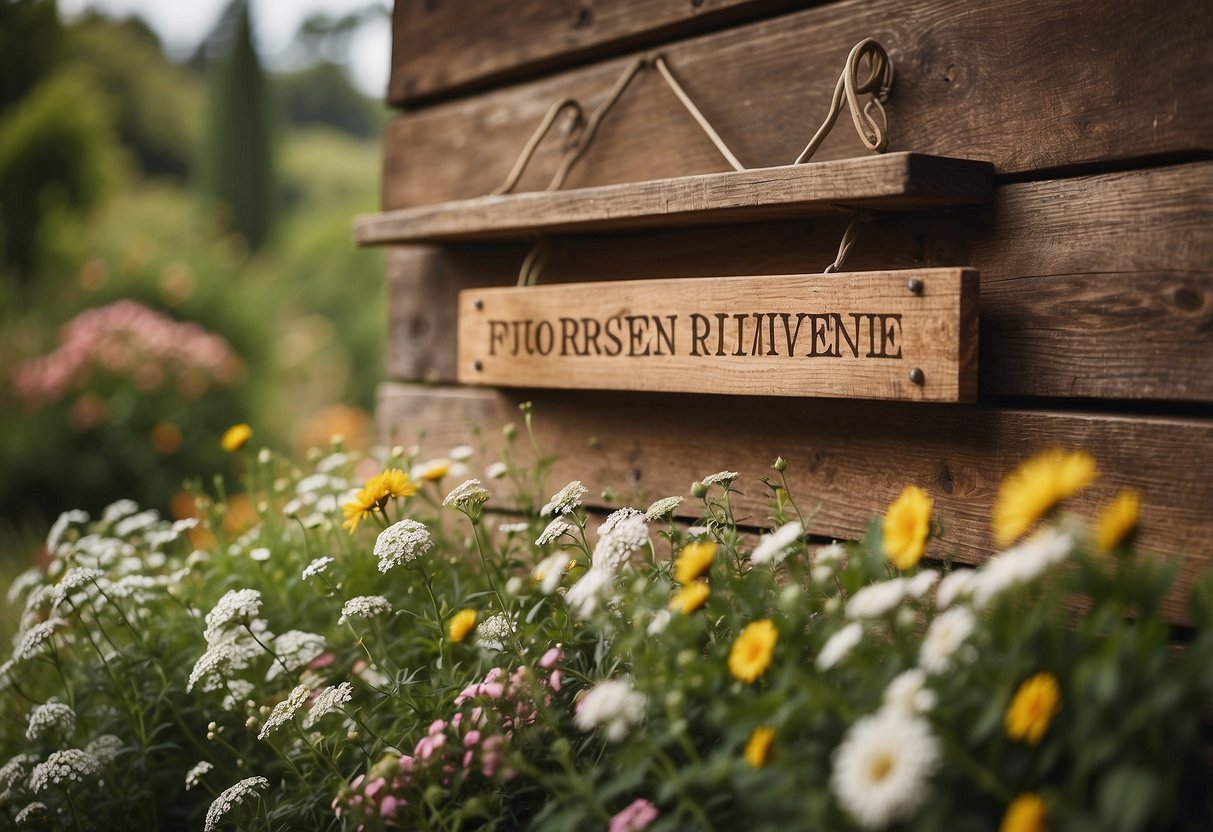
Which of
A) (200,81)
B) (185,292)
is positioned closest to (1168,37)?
(185,292)

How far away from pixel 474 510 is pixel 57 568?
39.8 inches

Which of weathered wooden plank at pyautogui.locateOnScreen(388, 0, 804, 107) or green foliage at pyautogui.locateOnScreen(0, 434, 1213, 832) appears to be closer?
green foliage at pyautogui.locateOnScreen(0, 434, 1213, 832)

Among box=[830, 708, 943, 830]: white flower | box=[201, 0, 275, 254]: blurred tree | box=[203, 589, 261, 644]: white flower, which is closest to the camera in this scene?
box=[830, 708, 943, 830]: white flower

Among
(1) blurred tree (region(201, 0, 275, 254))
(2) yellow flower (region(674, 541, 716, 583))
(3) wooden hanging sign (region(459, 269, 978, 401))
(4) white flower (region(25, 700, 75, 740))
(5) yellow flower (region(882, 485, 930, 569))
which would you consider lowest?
(4) white flower (region(25, 700, 75, 740))

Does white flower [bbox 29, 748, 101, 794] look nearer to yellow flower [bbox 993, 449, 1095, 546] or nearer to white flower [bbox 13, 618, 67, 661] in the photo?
Result: white flower [bbox 13, 618, 67, 661]

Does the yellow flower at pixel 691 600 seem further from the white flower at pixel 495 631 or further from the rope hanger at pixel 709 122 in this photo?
the rope hanger at pixel 709 122

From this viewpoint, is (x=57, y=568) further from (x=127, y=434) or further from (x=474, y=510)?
(x=127, y=434)

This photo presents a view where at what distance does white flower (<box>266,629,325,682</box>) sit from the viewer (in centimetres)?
155

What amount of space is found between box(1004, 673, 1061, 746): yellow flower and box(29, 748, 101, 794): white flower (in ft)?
4.41

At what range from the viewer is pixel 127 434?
179 inches

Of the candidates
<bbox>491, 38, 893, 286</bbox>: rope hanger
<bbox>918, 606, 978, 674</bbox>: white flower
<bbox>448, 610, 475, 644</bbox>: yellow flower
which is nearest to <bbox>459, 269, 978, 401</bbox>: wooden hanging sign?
<bbox>491, 38, 893, 286</bbox>: rope hanger

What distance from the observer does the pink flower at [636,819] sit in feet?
3.26

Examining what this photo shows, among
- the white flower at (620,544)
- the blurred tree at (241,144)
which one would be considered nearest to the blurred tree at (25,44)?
the blurred tree at (241,144)

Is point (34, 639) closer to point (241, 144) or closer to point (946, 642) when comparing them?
point (946, 642)
